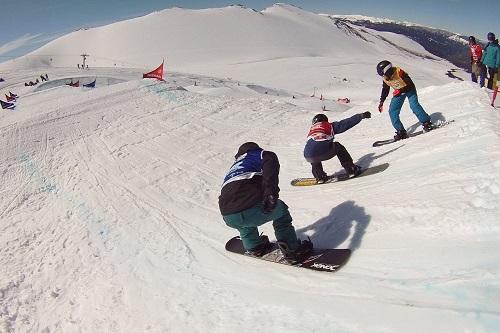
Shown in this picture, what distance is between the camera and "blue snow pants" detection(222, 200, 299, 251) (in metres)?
4.37

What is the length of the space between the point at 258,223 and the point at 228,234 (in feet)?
5.79

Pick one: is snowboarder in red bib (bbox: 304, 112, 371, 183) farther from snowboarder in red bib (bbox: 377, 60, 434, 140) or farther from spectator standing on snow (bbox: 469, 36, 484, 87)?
spectator standing on snow (bbox: 469, 36, 484, 87)

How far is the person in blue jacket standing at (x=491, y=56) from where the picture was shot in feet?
36.7

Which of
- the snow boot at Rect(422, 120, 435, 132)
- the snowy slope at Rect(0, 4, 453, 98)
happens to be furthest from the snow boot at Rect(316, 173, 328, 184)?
the snowy slope at Rect(0, 4, 453, 98)

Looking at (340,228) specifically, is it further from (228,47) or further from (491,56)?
(228,47)

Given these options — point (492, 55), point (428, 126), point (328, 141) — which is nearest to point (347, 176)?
point (328, 141)

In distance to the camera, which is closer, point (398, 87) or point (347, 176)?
point (347, 176)

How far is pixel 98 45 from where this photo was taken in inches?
4377

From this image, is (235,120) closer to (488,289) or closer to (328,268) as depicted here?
(328,268)

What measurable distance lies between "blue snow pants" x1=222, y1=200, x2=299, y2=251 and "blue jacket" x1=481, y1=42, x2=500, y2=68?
995 centimetres

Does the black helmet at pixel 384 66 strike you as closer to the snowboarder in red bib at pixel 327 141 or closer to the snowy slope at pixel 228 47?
the snowboarder in red bib at pixel 327 141

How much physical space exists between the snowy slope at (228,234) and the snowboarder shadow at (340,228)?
0.02m

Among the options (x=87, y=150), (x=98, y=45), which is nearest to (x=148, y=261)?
(x=87, y=150)

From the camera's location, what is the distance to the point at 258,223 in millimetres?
Result: 4492
